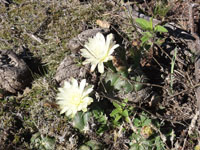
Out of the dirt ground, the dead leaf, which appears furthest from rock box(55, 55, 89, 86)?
the dead leaf

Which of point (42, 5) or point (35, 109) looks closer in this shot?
point (35, 109)

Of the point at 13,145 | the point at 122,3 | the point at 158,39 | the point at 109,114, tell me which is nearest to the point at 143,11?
the point at 122,3

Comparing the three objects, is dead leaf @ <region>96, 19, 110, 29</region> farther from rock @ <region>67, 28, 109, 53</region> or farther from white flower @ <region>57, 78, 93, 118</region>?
white flower @ <region>57, 78, 93, 118</region>

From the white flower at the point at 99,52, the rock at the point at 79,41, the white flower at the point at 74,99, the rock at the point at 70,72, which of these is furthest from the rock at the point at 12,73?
the white flower at the point at 99,52

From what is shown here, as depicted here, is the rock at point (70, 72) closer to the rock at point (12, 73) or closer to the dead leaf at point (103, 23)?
the rock at point (12, 73)

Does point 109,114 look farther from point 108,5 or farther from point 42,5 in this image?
point 42,5

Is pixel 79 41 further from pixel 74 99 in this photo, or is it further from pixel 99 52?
pixel 74 99

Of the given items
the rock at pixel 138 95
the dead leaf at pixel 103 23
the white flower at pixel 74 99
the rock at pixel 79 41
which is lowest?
the rock at pixel 138 95
